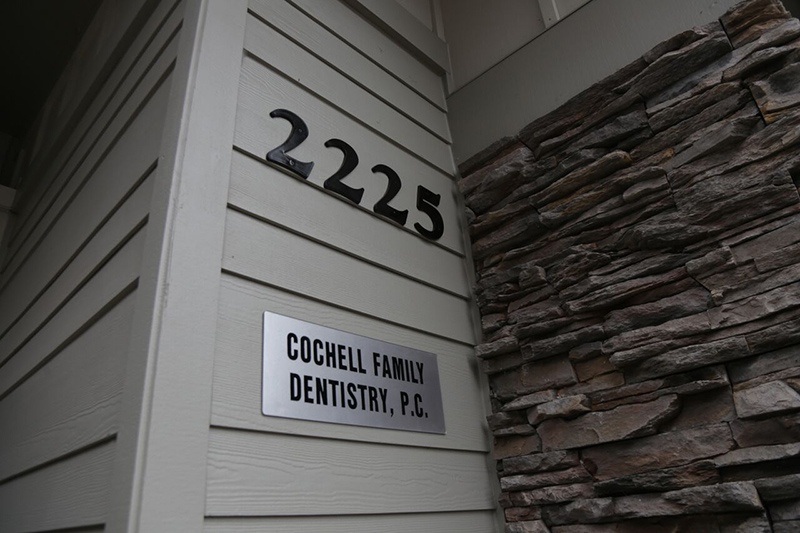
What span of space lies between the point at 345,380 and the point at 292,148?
507 mm

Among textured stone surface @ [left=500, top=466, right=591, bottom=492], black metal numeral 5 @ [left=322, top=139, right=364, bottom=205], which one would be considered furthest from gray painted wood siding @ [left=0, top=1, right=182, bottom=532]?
textured stone surface @ [left=500, top=466, right=591, bottom=492]

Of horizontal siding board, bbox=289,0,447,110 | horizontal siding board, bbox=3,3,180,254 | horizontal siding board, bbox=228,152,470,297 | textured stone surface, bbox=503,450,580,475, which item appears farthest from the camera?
horizontal siding board, bbox=289,0,447,110

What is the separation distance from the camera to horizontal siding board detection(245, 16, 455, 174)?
3.77 feet

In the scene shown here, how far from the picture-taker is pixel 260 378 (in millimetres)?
854

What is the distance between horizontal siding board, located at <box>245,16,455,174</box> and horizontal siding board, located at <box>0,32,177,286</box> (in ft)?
0.65

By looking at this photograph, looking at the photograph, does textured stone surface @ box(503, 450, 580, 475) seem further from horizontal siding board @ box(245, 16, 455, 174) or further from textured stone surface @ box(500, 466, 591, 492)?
horizontal siding board @ box(245, 16, 455, 174)

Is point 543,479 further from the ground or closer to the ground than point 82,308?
closer to the ground

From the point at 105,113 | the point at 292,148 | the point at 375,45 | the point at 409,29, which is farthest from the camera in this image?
the point at 409,29

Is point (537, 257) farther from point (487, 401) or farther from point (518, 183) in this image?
point (487, 401)

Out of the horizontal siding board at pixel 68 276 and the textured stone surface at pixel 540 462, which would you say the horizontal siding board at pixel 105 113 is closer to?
the horizontal siding board at pixel 68 276

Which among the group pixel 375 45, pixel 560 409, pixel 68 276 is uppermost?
pixel 375 45

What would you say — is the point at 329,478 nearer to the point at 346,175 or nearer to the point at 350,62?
the point at 346,175

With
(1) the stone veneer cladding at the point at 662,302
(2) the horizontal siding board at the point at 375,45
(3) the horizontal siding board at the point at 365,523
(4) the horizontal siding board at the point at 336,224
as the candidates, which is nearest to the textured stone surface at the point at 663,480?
(1) the stone veneer cladding at the point at 662,302

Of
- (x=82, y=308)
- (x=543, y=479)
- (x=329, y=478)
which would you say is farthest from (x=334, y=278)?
(x=543, y=479)
